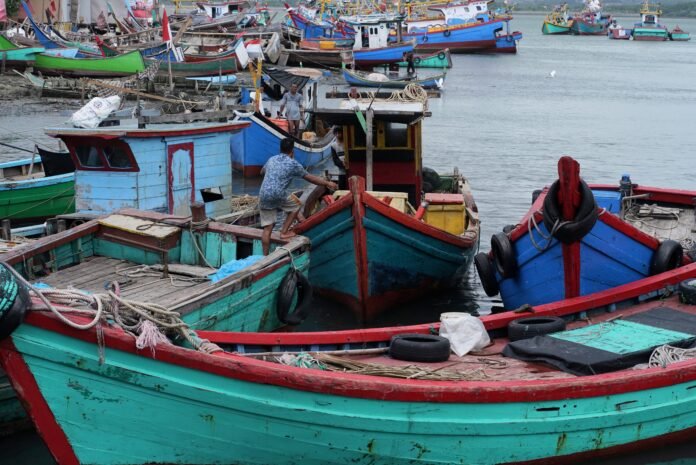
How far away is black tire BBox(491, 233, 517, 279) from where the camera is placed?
35.3ft

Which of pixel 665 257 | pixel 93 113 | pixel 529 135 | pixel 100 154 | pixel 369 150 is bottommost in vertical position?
pixel 529 135

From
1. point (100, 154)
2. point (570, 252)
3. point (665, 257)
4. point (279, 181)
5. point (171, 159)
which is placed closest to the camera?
point (570, 252)

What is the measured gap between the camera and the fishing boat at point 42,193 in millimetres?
15133

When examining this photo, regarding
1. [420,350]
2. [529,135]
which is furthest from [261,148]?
[529,135]

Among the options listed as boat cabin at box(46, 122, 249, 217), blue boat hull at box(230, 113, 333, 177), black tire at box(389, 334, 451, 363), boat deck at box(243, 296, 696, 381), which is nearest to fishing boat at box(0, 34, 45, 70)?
blue boat hull at box(230, 113, 333, 177)

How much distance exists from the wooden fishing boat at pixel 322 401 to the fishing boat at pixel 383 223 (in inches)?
124

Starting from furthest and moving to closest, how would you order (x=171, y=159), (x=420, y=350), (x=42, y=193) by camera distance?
(x=42, y=193)
(x=171, y=159)
(x=420, y=350)

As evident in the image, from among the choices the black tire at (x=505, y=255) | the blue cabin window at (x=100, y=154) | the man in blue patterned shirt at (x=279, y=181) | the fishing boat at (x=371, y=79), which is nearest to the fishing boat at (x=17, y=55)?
the fishing boat at (x=371, y=79)

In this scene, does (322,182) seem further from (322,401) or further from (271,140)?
(271,140)

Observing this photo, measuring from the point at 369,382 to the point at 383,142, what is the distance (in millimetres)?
7443

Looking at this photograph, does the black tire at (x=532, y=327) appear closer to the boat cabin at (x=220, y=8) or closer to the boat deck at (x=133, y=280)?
the boat deck at (x=133, y=280)

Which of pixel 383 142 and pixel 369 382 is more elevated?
pixel 383 142

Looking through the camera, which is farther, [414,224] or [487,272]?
[414,224]

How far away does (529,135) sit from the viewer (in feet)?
109
